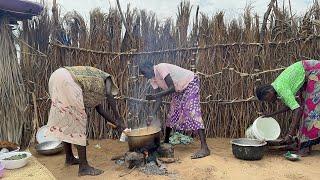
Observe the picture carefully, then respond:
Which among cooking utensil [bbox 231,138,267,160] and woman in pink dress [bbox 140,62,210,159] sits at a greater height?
woman in pink dress [bbox 140,62,210,159]

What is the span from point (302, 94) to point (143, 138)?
225 cm

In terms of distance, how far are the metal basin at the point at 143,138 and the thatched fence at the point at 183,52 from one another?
1.59 metres

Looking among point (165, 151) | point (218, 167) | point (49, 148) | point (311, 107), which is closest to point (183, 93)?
point (165, 151)

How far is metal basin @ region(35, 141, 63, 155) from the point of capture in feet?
17.0

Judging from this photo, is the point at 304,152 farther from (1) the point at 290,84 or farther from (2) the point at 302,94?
(1) the point at 290,84

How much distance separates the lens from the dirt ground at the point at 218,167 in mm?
4086

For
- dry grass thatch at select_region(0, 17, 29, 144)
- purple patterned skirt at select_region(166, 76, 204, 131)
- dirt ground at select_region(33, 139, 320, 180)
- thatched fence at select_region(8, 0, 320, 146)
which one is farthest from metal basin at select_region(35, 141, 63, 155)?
purple patterned skirt at select_region(166, 76, 204, 131)

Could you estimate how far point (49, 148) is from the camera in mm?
5207

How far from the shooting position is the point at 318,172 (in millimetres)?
4195

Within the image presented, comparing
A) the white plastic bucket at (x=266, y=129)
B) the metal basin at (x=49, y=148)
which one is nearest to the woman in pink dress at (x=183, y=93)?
the white plastic bucket at (x=266, y=129)

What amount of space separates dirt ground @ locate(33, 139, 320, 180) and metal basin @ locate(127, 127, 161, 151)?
0.32 metres

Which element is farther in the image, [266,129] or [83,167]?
[266,129]

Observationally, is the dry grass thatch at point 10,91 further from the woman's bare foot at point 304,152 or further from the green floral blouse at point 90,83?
the woman's bare foot at point 304,152

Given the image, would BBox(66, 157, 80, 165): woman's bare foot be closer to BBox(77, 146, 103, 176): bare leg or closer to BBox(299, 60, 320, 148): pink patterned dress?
BBox(77, 146, 103, 176): bare leg
